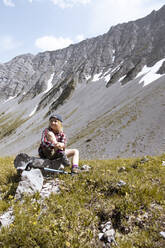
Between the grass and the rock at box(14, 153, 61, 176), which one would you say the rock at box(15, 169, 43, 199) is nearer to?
the grass

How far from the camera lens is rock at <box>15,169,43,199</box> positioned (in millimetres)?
4855

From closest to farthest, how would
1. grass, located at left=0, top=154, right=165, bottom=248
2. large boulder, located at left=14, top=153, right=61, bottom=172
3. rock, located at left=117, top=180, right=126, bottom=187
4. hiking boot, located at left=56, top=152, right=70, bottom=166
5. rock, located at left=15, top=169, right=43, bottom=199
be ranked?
grass, located at left=0, top=154, right=165, bottom=248
rock, located at left=15, top=169, right=43, bottom=199
rock, located at left=117, top=180, right=126, bottom=187
large boulder, located at left=14, top=153, right=61, bottom=172
hiking boot, located at left=56, top=152, right=70, bottom=166

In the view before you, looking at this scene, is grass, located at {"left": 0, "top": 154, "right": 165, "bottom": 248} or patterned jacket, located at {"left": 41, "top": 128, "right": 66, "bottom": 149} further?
patterned jacket, located at {"left": 41, "top": 128, "right": 66, "bottom": 149}

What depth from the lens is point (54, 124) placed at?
6.75m

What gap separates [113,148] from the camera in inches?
1287

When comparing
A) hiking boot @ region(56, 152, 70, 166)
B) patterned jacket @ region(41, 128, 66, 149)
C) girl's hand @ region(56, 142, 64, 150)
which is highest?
→ patterned jacket @ region(41, 128, 66, 149)

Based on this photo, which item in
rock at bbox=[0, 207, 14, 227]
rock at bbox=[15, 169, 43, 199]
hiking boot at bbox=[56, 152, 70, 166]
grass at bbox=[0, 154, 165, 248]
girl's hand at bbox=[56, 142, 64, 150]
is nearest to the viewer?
grass at bbox=[0, 154, 165, 248]

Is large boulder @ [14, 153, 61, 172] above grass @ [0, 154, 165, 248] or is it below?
above

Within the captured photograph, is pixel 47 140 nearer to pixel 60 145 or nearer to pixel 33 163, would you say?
pixel 60 145

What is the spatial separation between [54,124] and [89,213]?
374cm

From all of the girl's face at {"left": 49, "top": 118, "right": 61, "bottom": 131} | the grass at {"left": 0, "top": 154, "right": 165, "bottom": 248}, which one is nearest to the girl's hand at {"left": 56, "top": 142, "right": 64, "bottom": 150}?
the girl's face at {"left": 49, "top": 118, "right": 61, "bottom": 131}

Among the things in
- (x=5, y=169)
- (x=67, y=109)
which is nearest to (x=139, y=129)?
(x=5, y=169)

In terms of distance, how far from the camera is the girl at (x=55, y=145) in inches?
253

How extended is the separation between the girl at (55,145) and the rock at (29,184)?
1.22 m
